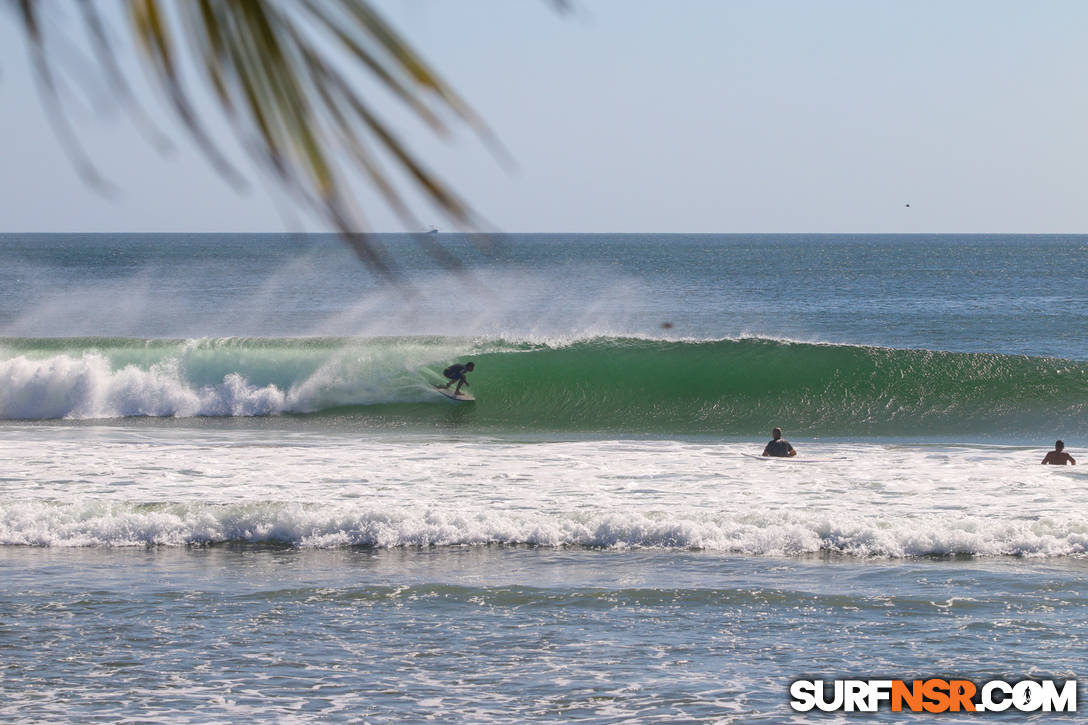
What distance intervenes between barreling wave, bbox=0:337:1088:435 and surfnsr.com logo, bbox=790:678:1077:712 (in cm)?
1363

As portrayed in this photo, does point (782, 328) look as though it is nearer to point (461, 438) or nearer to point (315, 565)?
point (461, 438)

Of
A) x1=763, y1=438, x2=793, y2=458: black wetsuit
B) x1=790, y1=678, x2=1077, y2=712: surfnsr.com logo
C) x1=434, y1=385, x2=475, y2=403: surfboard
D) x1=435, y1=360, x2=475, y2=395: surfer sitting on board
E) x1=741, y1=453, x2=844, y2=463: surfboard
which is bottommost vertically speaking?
x1=790, y1=678, x2=1077, y2=712: surfnsr.com logo

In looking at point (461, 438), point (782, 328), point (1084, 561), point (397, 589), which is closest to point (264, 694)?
point (397, 589)

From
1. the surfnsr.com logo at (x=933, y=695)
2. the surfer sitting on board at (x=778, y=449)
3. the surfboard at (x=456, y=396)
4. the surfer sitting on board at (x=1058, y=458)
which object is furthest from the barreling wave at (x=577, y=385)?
the surfnsr.com logo at (x=933, y=695)

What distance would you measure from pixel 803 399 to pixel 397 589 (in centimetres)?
1514

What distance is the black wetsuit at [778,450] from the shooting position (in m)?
14.8

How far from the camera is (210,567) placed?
961 centimetres

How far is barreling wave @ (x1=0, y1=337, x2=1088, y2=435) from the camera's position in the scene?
21281 millimetres

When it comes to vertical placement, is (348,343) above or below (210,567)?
above

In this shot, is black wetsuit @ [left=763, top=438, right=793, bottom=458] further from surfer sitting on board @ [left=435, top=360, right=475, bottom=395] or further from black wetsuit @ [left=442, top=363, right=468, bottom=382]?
black wetsuit @ [left=442, top=363, right=468, bottom=382]

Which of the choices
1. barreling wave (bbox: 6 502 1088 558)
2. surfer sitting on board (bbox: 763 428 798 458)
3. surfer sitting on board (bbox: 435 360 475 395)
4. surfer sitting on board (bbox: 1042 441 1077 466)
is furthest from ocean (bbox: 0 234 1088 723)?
surfer sitting on board (bbox: 435 360 475 395)

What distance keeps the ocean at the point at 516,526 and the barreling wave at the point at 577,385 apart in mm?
86

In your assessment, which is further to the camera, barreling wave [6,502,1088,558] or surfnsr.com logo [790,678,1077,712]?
barreling wave [6,502,1088,558]

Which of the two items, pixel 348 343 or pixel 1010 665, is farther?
pixel 348 343
